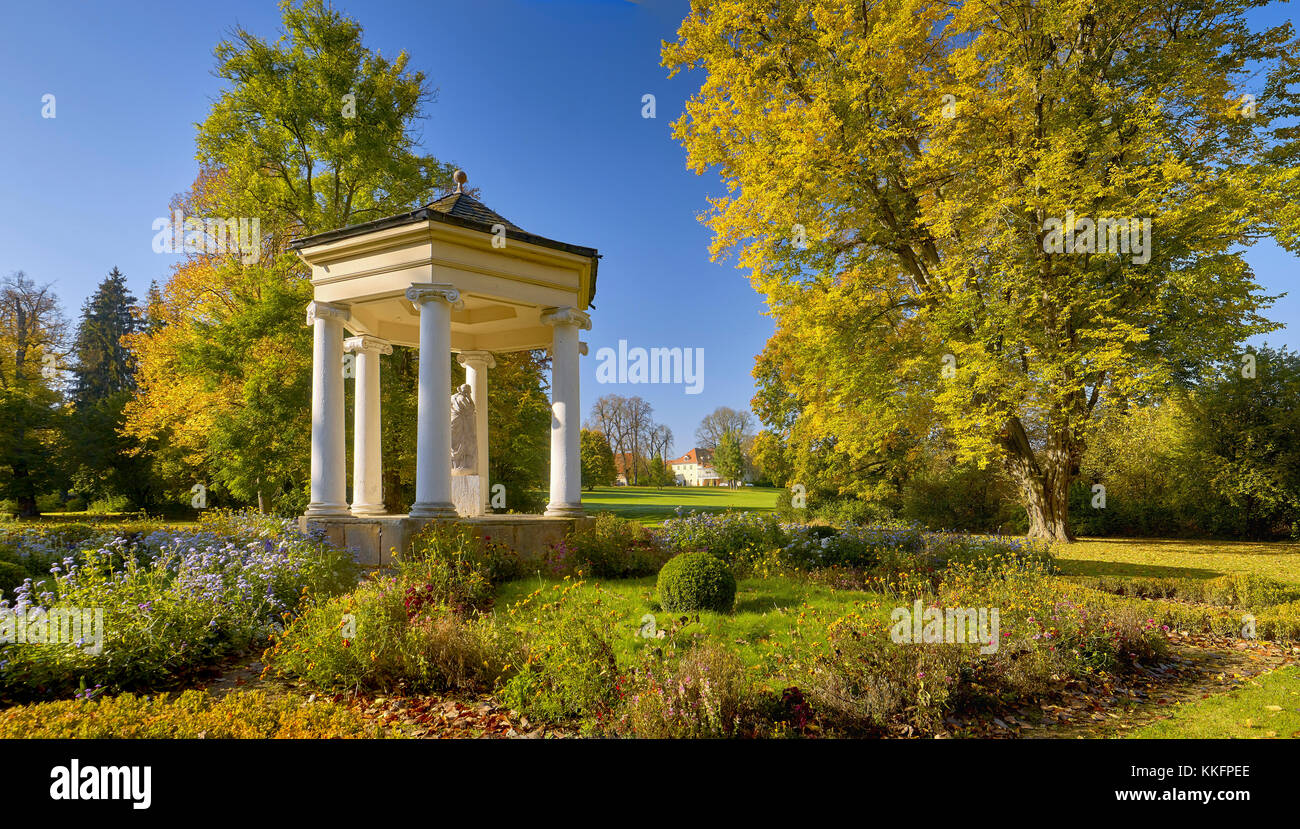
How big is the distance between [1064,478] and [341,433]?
1933cm

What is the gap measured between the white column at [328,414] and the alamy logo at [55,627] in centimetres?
480

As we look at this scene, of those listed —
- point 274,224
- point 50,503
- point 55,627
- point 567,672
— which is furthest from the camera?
point 50,503

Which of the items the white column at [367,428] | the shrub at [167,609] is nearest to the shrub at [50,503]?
the white column at [367,428]

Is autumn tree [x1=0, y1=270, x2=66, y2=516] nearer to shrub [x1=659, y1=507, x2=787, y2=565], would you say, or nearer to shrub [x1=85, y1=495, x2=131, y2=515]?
shrub [x1=85, y1=495, x2=131, y2=515]

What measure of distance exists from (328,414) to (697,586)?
25.3 feet

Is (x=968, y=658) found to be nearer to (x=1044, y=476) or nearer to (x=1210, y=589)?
(x=1210, y=589)

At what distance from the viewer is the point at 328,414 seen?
11.2 m

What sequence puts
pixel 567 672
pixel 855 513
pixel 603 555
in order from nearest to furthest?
1. pixel 567 672
2. pixel 603 555
3. pixel 855 513

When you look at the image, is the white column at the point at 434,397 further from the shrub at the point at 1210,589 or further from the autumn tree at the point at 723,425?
the autumn tree at the point at 723,425

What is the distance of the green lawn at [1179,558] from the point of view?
1359 centimetres

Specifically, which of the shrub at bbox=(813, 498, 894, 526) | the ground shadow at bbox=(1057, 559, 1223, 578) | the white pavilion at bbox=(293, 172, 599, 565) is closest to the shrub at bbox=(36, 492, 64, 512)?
the white pavilion at bbox=(293, 172, 599, 565)

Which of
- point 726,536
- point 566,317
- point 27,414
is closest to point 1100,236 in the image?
A: point 726,536
